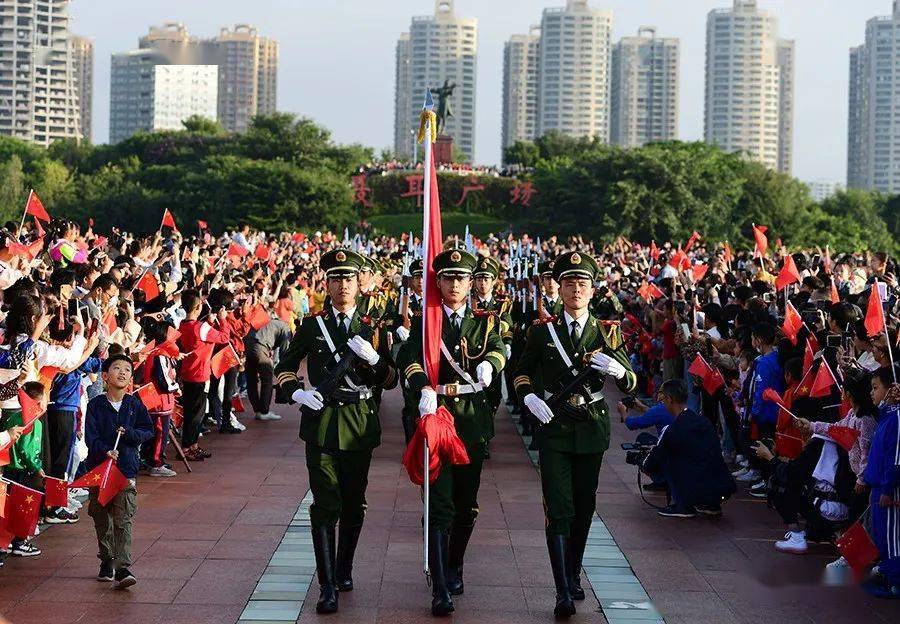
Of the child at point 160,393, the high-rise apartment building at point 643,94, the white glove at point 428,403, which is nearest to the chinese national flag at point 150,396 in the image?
the child at point 160,393

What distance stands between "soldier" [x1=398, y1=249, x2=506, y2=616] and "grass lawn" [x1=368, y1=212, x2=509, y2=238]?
52871 millimetres

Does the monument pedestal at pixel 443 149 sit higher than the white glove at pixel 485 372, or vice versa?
the monument pedestal at pixel 443 149

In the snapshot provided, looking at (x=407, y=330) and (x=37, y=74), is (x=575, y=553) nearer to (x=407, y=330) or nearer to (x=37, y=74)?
(x=407, y=330)

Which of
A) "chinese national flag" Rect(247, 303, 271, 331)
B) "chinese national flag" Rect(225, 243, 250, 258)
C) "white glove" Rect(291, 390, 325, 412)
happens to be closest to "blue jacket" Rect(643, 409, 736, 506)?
"white glove" Rect(291, 390, 325, 412)

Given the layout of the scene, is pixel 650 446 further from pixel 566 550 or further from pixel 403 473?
pixel 566 550

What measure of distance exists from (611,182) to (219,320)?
39.1 metres

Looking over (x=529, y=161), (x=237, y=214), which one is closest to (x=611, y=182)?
(x=237, y=214)

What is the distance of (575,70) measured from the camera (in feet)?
463

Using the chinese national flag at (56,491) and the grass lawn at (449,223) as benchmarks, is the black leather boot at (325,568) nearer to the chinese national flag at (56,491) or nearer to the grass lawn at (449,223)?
the chinese national flag at (56,491)

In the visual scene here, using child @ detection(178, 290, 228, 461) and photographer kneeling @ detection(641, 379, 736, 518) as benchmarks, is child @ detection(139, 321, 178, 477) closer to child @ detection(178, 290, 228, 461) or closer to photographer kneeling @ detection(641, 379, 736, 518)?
child @ detection(178, 290, 228, 461)

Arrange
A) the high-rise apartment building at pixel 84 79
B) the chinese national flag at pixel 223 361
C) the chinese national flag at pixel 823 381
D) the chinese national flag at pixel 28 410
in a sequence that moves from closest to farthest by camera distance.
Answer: the chinese national flag at pixel 28 410 < the chinese national flag at pixel 823 381 < the chinese national flag at pixel 223 361 < the high-rise apartment building at pixel 84 79

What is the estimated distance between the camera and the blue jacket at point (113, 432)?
7582mm

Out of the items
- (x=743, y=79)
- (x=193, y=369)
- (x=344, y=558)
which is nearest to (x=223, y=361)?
(x=193, y=369)

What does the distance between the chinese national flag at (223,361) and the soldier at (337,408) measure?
531cm
